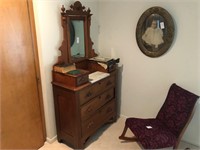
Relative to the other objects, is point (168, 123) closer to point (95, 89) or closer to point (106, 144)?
point (106, 144)

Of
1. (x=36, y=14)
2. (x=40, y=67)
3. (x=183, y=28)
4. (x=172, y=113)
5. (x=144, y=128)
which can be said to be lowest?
(x=144, y=128)

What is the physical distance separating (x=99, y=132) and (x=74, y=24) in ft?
5.04

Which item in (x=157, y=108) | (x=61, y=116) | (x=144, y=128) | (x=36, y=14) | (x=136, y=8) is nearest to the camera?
(x=36, y=14)

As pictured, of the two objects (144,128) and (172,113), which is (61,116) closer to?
(144,128)

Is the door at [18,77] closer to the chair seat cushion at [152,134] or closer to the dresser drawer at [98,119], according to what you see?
the dresser drawer at [98,119]

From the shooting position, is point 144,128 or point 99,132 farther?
point 99,132

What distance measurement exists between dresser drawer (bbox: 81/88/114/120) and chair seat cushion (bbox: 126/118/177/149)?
1.48ft

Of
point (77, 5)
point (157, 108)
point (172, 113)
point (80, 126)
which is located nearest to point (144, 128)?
point (172, 113)

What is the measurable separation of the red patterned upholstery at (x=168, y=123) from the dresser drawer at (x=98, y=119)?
1.37ft

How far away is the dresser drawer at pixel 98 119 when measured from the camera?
232 cm

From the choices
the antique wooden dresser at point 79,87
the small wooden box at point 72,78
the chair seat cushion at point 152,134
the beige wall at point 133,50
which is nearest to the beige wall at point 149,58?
the beige wall at point 133,50

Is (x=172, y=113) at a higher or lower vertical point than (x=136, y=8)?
lower

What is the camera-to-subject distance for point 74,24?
242 cm

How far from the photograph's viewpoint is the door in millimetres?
1822
